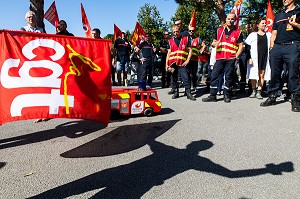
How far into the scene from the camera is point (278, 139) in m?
3.68

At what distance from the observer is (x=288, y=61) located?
5.47 m

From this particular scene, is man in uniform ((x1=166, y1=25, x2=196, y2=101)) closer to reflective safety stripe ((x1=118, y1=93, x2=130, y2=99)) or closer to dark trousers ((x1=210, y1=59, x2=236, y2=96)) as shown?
dark trousers ((x1=210, y1=59, x2=236, y2=96))

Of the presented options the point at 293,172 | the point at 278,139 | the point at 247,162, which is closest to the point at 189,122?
the point at 278,139

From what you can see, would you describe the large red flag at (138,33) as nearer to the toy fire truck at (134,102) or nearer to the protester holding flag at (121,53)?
the protester holding flag at (121,53)

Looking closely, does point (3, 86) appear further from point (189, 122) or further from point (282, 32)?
point (282, 32)

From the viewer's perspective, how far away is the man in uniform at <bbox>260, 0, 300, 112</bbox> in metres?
5.25

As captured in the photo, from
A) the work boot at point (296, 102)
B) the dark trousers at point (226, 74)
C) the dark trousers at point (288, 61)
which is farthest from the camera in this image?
the dark trousers at point (226, 74)

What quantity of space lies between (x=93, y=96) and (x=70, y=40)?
78 centimetres

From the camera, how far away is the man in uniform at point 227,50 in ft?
20.5

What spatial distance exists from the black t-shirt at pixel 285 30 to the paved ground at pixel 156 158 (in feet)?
5.35

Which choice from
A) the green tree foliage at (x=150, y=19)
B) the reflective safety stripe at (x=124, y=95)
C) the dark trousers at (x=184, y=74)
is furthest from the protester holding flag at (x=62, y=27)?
the green tree foliage at (x=150, y=19)

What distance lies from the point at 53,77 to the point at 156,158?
63.9 inches

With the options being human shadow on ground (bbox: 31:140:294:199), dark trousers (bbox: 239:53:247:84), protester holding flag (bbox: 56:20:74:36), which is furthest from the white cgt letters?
dark trousers (bbox: 239:53:247:84)

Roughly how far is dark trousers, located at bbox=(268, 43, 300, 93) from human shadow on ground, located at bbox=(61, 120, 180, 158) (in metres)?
2.74
